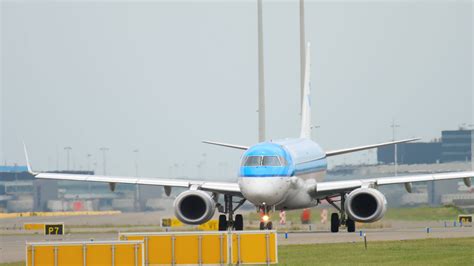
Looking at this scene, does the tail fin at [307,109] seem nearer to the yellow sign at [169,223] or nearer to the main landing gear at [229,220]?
the main landing gear at [229,220]

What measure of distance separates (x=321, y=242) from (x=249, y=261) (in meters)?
13.2

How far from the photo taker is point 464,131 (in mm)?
144750

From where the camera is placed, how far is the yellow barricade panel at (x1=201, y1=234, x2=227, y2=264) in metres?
33.2

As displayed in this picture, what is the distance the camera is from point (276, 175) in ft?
159

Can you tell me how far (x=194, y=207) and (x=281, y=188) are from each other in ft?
15.5

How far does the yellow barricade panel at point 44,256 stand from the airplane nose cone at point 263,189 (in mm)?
18060

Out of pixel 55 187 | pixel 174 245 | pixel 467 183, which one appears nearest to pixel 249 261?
pixel 174 245

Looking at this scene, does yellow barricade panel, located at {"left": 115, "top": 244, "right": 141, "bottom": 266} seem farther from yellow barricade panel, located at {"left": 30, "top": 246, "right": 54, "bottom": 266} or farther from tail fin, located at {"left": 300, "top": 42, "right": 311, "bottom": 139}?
tail fin, located at {"left": 300, "top": 42, "right": 311, "bottom": 139}

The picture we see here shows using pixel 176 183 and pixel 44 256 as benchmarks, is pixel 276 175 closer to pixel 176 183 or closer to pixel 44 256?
pixel 176 183

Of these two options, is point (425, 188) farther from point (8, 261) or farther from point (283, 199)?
point (8, 261)

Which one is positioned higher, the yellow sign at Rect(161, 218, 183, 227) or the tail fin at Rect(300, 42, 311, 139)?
the tail fin at Rect(300, 42, 311, 139)

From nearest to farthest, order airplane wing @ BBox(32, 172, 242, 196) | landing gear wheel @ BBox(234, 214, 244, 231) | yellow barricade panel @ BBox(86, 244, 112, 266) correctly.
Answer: yellow barricade panel @ BBox(86, 244, 112, 266) < airplane wing @ BBox(32, 172, 242, 196) < landing gear wheel @ BBox(234, 214, 244, 231)

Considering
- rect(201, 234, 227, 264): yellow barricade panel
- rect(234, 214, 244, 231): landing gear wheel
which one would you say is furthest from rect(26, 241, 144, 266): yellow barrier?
rect(234, 214, 244, 231): landing gear wheel

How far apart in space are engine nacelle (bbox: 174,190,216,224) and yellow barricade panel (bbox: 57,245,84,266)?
20860mm
